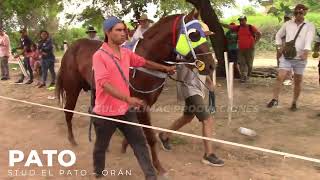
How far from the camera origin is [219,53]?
11680mm

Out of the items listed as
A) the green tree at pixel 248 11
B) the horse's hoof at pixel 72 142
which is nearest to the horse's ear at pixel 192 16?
the horse's hoof at pixel 72 142

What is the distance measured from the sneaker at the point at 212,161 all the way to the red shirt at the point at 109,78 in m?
1.67

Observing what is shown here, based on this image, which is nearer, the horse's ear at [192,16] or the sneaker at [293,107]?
the horse's ear at [192,16]

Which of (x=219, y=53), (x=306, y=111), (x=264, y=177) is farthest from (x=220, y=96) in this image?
(x=264, y=177)

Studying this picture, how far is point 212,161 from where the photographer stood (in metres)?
5.06

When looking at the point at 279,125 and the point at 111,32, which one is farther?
the point at 279,125

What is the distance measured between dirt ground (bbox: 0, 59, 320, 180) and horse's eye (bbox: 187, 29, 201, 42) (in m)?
1.61

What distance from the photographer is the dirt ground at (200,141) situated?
4898 millimetres

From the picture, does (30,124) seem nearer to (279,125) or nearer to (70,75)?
(70,75)

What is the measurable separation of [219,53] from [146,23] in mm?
3677

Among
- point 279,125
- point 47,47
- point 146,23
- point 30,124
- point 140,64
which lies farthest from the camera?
point 47,47

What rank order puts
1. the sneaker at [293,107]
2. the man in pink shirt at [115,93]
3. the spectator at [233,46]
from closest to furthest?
the man in pink shirt at [115,93] → the sneaker at [293,107] → the spectator at [233,46]

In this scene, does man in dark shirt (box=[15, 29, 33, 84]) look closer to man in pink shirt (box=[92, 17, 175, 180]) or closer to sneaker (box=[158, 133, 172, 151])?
sneaker (box=[158, 133, 172, 151])

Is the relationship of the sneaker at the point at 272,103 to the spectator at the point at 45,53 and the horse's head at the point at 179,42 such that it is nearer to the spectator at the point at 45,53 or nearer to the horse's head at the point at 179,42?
the horse's head at the point at 179,42
